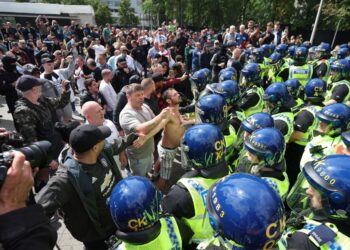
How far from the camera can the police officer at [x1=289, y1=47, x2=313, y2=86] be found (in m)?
7.06

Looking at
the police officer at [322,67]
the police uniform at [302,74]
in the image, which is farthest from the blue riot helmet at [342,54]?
the police uniform at [302,74]

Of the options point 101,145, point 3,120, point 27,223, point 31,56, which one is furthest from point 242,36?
point 27,223

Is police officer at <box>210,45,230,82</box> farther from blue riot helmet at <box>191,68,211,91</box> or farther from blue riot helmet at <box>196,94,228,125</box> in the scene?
blue riot helmet at <box>196,94,228,125</box>

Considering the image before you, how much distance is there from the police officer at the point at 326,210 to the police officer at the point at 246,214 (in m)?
0.37

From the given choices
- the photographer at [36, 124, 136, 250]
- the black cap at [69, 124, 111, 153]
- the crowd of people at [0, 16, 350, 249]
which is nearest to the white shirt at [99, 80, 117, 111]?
the crowd of people at [0, 16, 350, 249]

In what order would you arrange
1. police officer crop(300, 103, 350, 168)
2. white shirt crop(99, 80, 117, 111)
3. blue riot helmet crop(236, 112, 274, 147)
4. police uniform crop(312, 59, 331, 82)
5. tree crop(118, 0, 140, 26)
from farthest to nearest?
tree crop(118, 0, 140, 26)
police uniform crop(312, 59, 331, 82)
white shirt crop(99, 80, 117, 111)
blue riot helmet crop(236, 112, 274, 147)
police officer crop(300, 103, 350, 168)

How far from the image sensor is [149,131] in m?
3.95

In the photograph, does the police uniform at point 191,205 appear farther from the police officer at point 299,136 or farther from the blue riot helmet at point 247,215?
the police officer at point 299,136

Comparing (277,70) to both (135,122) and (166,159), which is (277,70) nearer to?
(166,159)

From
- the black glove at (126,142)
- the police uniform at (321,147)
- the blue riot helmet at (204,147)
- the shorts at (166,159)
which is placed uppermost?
the blue riot helmet at (204,147)

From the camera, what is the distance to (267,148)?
2717 mm

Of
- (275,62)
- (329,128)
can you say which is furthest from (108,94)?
(275,62)

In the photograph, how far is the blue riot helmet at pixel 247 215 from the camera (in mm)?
1480

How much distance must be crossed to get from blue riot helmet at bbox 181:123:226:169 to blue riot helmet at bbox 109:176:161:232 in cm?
61
